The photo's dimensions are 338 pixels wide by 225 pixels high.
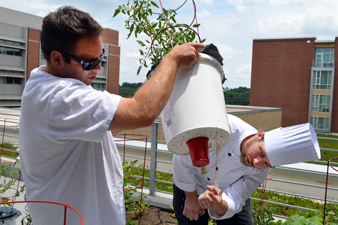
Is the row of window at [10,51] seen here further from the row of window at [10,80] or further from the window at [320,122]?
the window at [320,122]

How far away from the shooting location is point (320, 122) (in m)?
33.2

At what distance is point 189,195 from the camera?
2.11 metres

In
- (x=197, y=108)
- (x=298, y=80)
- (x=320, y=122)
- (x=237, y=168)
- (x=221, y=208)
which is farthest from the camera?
(x=298, y=80)

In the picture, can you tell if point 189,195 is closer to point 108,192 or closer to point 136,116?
point 108,192

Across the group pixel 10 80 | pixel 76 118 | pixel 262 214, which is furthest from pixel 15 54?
pixel 76 118

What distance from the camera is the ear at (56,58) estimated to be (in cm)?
122

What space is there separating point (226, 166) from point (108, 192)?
882 mm

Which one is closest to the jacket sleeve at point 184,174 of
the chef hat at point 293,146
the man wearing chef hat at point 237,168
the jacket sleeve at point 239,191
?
the man wearing chef hat at point 237,168

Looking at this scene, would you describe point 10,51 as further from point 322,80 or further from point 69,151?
point 69,151

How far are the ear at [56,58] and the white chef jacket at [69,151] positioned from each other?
0.21ft

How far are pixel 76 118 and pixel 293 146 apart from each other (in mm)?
1273

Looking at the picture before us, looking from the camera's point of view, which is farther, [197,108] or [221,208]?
[221,208]

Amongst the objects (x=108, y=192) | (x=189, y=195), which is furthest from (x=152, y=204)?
(x=108, y=192)

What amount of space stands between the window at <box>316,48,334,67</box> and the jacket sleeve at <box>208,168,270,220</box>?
112ft
